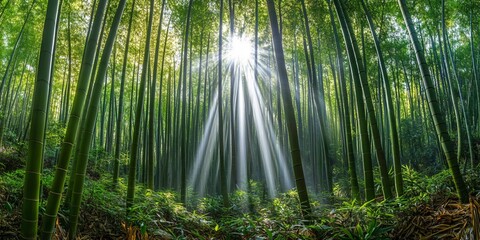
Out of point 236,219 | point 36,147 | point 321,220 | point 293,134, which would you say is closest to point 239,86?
point 236,219

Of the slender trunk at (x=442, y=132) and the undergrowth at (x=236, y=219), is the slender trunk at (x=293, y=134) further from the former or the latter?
the slender trunk at (x=442, y=132)

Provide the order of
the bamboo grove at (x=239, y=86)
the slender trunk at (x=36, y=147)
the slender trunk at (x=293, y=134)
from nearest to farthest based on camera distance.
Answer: the slender trunk at (x=36, y=147)
the bamboo grove at (x=239, y=86)
the slender trunk at (x=293, y=134)

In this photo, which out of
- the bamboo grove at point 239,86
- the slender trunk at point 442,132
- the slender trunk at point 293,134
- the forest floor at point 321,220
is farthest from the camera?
the slender trunk at point 293,134

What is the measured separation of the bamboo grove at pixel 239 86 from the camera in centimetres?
215

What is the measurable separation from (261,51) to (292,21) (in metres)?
1.78

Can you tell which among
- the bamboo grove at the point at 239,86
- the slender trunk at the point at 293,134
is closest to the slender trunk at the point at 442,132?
the bamboo grove at the point at 239,86

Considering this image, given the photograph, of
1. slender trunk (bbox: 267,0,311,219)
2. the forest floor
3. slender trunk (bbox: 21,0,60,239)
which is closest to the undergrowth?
the forest floor

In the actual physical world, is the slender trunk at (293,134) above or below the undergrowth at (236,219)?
above

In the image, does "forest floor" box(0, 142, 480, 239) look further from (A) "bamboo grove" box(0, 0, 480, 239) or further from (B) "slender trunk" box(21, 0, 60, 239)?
(B) "slender trunk" box(21, 0, 60, 239)

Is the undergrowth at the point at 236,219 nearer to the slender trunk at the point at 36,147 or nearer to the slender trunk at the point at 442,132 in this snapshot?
the slender trunk at the point at 442,132

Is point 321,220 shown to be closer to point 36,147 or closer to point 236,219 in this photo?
point 236,219

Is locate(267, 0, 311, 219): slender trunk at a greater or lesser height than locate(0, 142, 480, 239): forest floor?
greater

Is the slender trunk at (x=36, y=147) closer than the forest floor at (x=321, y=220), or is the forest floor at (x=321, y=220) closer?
the slender trunk at (x=36, y=147)

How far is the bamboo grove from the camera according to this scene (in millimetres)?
2152
